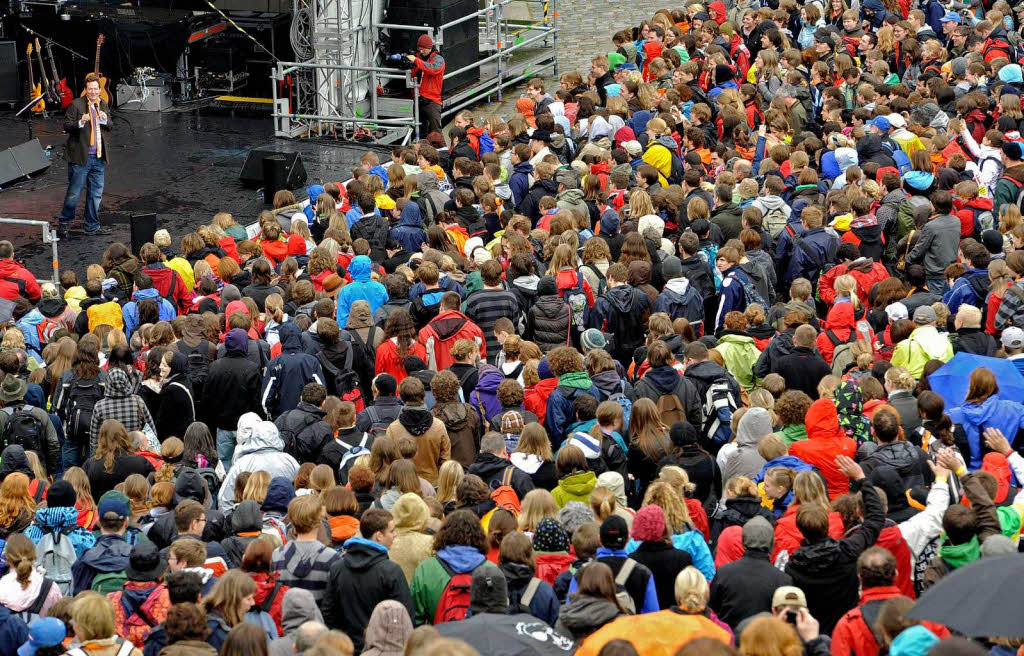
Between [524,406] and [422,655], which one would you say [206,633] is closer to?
[422,655]

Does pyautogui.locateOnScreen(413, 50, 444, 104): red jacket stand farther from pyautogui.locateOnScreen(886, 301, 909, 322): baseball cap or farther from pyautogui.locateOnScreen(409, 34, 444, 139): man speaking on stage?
pyautogui.locateOnScreen(886, 301, 909, 322): baseball cap

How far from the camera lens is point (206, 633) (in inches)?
223

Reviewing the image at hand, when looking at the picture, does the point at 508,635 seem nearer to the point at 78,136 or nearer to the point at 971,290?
the point at 971,290

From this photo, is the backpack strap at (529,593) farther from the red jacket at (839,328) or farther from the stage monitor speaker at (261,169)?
the stage monitor speaker at (261,169)

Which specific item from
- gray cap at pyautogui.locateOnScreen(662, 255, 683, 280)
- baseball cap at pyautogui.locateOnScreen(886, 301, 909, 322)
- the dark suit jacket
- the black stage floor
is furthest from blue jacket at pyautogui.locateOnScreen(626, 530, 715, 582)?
the dark suit jacket

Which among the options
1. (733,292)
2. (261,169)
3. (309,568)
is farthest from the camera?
(261,169)

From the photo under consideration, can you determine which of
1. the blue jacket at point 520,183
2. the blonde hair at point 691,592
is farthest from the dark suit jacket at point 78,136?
the blonde hair at point 691,592

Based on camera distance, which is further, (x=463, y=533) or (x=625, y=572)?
(x=463, y=533)

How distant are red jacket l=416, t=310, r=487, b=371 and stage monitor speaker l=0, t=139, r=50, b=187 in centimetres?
921

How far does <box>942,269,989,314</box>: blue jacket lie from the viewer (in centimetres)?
1002

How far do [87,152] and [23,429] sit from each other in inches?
266

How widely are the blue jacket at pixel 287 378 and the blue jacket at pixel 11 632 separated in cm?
321

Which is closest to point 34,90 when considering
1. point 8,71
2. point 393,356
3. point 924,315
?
point 8,71

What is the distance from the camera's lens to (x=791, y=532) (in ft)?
21.8
